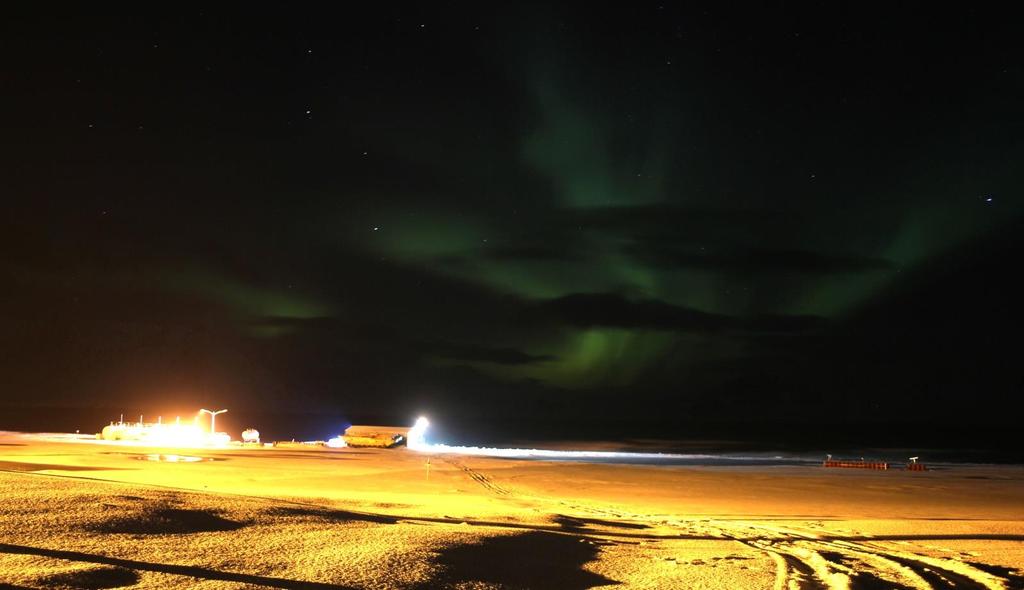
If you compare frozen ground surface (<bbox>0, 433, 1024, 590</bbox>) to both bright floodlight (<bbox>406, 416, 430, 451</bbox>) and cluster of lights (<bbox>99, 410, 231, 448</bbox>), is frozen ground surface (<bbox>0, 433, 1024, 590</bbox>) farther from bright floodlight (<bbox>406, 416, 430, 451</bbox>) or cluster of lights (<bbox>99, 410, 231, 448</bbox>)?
bright floodlight (<bbox>406, 416, 430, 451</bbox>)

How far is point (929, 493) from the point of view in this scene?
34.8m

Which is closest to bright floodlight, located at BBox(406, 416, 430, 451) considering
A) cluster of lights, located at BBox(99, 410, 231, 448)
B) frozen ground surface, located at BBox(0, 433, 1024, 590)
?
cluster of lights, located at BBox(99, 410, 231, 448)

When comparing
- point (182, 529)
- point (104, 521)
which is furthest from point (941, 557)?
point (104, 521)

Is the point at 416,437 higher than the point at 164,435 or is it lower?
→ lower

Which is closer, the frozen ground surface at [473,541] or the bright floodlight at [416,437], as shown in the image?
the frozen ground surface at [473,541]

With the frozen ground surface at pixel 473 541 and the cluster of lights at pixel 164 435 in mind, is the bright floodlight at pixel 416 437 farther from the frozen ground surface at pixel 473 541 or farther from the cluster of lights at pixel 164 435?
the frozen ground surface at pixel 473 541

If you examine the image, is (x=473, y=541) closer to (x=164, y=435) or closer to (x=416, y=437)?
(x=416, y=437)

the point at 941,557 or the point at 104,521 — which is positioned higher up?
the point at 104,521

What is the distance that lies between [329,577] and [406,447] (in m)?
55.8

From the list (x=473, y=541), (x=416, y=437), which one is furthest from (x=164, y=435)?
(x=473, y=541)

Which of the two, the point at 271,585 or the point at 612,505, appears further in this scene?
the point at 612,505

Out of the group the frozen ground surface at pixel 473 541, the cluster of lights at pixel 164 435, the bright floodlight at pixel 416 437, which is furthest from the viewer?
the bright floodlight at pixel 416 437

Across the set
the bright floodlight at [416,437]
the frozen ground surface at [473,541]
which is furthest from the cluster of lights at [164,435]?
the frozen ground surface at [473,541]

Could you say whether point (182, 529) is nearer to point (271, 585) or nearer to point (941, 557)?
point (271, 585)
